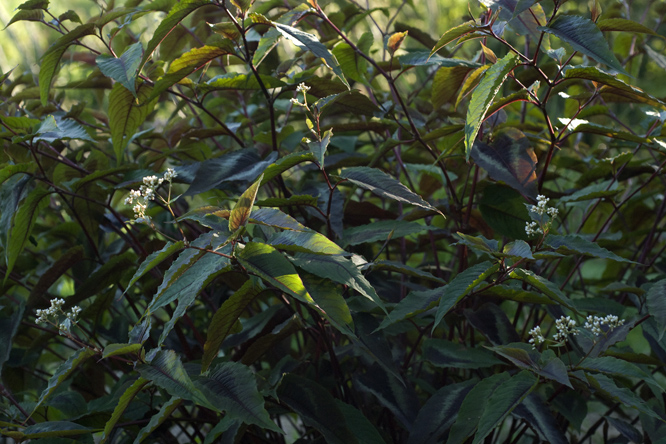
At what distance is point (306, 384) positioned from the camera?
869 mm

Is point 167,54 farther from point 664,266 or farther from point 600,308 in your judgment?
point 664,266

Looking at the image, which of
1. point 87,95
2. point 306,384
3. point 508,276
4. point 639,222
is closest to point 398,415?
point 306,384

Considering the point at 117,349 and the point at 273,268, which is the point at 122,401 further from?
the point at 273,268

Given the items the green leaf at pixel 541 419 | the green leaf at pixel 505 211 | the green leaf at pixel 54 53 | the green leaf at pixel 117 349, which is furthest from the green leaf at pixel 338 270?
the green leaf at pixel 54 53

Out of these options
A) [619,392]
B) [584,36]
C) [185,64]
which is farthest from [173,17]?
[619,392]

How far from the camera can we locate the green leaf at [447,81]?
3.31 feet

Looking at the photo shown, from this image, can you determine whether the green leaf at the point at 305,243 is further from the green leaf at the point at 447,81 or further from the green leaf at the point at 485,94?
the green leaf at the point at 447,81

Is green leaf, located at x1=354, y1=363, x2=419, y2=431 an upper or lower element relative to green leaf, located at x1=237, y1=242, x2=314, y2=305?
lower

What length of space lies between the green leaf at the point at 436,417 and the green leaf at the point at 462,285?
235 millimetres

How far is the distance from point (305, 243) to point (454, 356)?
383 mm

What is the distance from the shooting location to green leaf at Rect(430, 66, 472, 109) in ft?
→ 3.31

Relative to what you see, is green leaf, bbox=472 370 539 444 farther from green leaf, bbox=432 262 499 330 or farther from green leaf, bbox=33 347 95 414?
green leaf, bbox=33 347 95 414

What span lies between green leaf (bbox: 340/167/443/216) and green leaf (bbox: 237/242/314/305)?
0.18 metres

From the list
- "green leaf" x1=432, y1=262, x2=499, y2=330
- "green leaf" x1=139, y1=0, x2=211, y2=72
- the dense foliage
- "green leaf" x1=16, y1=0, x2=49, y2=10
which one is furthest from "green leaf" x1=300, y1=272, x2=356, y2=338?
"green leaf" x1=16, y1=0, x2=49, y2=10
